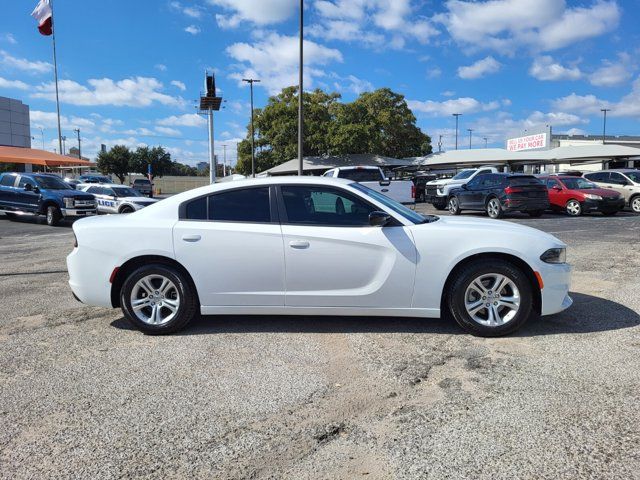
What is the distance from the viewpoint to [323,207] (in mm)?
4789

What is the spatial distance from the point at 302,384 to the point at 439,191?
18.1 m

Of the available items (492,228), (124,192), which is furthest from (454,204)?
(492,228)

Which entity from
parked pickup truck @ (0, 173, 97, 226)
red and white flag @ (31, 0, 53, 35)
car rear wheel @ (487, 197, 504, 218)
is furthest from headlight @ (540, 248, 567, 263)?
red and white flag @ (31, 0, 53, 35)

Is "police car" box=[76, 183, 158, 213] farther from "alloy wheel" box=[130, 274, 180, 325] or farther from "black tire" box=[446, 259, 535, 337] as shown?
"black tire" box=[446, 259, 535, 337]

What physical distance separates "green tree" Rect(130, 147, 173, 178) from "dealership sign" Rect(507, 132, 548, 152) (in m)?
48.7

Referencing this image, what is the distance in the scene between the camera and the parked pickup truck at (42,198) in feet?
55.9

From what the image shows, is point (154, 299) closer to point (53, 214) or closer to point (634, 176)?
point (53, 214)

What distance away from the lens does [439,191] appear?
20.8m

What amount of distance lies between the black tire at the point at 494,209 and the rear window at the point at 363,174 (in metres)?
4.03

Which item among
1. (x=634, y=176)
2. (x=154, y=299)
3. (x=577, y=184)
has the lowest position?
(x=154, y=299)

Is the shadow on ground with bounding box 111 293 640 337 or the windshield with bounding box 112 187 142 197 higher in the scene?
the windshield with bounding box 112 187 142 197

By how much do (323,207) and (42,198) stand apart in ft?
51.3

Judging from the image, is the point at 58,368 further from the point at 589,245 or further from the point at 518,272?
the point at 589,245

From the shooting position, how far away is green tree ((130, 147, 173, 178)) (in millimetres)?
73750
